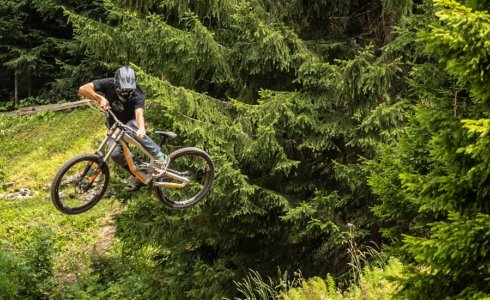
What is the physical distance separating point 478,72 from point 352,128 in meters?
4.45

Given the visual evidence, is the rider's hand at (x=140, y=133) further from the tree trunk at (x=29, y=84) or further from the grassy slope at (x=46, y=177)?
the tree trunk at (x=29, y=84)

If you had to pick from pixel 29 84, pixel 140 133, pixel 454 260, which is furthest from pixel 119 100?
pixel 29 84

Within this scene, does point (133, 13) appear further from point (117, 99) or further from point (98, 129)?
point (98, 129)

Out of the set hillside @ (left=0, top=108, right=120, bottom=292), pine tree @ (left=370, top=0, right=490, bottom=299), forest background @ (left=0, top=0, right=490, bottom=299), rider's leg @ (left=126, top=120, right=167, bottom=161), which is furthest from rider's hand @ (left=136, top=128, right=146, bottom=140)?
hillside @ (left=0, top=108, right=120, bottom=292)

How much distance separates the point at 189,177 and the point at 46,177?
13844mm

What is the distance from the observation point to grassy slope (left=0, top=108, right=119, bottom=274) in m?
15.5

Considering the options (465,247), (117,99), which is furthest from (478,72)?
(117,99)

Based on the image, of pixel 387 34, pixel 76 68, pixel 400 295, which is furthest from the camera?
pixel 76 68

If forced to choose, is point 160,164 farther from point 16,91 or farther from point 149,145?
point 16,91

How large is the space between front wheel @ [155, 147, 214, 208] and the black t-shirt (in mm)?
681

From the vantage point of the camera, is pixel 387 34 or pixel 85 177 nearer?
pixel 85 177

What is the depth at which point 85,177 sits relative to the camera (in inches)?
263

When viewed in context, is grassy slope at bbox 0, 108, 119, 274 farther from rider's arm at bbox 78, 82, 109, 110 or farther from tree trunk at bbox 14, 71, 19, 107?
rider's arm at bbox 78, 82, 109, 110

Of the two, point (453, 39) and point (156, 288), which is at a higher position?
point (453, 39)
